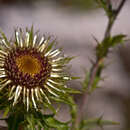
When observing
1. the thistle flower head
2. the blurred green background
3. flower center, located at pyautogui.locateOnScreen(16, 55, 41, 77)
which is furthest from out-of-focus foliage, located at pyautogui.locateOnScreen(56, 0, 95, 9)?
flower center, located at pyautogui.locateOnScreen(16, 55, 41, 77)

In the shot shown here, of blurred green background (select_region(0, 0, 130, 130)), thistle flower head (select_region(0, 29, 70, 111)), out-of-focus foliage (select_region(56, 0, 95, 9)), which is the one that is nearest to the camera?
thistle flower head (select_region(0, 29, 70, 111))

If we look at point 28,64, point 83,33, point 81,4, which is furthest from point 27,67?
point 81,4

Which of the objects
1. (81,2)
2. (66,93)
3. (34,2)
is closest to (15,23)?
(34,2)

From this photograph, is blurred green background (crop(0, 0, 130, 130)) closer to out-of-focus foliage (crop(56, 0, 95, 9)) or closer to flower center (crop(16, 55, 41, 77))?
out-of-focus foliage (crop(56, 0, 95, 9))

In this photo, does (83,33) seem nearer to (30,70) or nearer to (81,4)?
(81,4)

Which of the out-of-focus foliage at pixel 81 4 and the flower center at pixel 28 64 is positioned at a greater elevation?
the out-of-focus foliage at pixel 81 4

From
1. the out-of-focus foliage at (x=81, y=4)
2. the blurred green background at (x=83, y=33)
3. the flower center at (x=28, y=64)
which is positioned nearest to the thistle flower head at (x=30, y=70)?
the flower center at (x=28, y=64)

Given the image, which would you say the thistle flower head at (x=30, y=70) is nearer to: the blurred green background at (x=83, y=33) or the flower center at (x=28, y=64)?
the flower center at (x=28, y=64)
